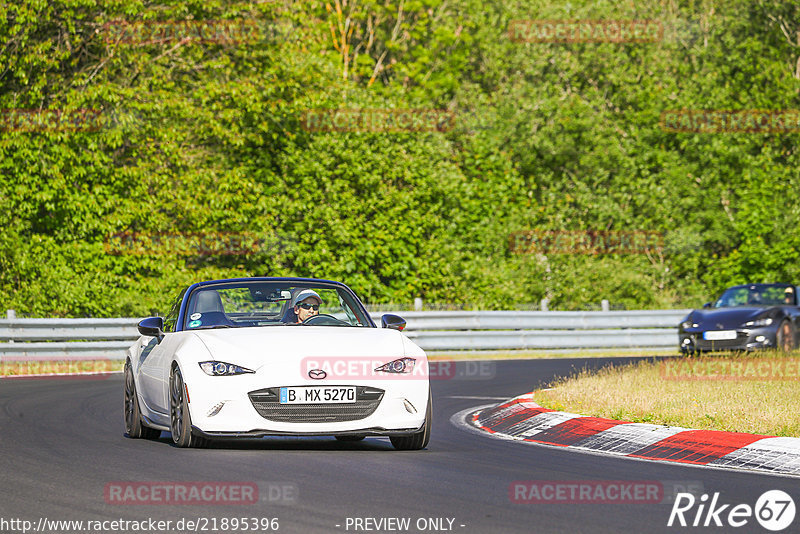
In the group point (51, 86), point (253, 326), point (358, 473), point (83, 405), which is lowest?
point (83, 405)

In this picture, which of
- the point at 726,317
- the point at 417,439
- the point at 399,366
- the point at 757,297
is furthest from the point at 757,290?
the point at 399,366

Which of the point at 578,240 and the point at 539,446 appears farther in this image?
the point at 578,240

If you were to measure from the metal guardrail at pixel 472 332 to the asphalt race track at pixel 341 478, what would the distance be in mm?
11094

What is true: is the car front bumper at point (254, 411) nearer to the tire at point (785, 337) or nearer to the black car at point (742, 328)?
the black car at point (742, 328)

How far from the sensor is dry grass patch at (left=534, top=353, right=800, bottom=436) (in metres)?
11.1

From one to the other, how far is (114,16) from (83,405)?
16.2 meters

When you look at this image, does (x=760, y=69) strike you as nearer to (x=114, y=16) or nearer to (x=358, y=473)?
(x=114, y=16)

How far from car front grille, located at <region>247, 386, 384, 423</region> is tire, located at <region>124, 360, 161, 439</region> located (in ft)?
6.49

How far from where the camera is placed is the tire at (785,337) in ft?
75.8

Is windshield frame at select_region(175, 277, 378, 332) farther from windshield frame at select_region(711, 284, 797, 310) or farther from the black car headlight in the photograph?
windshield frame at select_region(711, 284, 797, 310)

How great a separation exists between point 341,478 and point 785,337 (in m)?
16.6

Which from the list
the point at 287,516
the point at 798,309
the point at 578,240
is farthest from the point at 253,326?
the point at 578,240

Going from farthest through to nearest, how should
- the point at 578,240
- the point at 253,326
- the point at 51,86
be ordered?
the point at 578,240 < the point at 51,86 < the point at 253,326

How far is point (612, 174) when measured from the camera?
147ft
